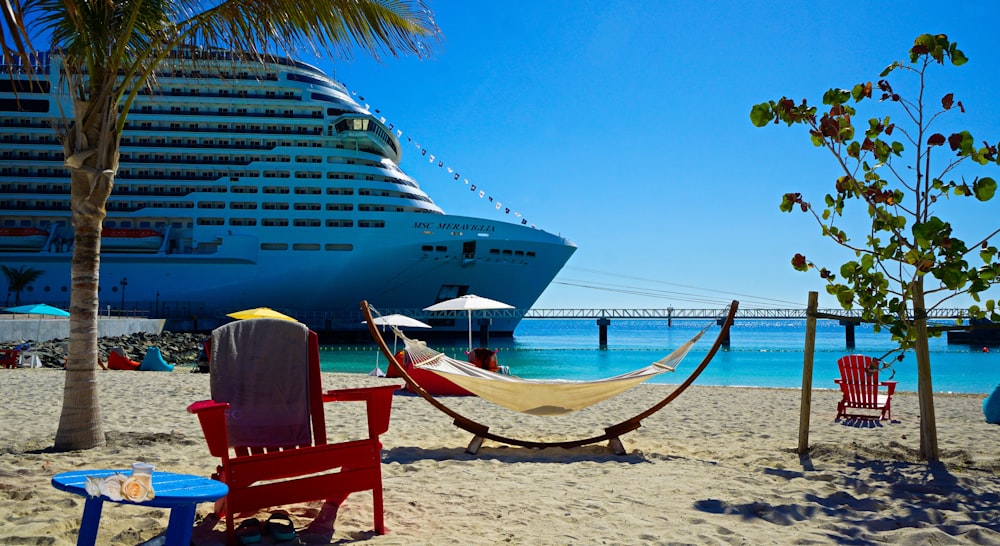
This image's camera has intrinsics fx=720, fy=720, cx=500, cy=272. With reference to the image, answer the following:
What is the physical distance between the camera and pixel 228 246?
29.0 m

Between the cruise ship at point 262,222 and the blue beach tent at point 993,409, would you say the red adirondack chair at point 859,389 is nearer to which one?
the blue beach tent at point 993,409

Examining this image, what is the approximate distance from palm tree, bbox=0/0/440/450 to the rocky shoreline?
1276 centimetres

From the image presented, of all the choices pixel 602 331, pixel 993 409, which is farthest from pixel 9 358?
pixel 602 331

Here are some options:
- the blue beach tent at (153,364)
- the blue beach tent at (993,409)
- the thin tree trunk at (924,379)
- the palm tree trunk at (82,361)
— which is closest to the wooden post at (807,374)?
the thin tree trunk at (924,379)

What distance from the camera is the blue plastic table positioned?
5.70ft

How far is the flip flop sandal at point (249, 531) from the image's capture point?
8.50 ft

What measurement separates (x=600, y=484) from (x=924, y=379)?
2.15m

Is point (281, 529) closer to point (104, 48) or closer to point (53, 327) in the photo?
point (104, 48)

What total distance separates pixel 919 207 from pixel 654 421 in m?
3.45

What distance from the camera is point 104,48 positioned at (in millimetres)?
4691

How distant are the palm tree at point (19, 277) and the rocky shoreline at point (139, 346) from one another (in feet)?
25.7

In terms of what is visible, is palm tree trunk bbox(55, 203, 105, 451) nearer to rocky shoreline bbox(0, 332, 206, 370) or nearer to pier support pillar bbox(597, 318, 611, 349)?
rocky shoreline bbox(0, 332, 206, 370)

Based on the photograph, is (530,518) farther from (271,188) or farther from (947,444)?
(271,188)

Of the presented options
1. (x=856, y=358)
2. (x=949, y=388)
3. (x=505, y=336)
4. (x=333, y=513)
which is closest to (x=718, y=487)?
(x=333, y=513)
